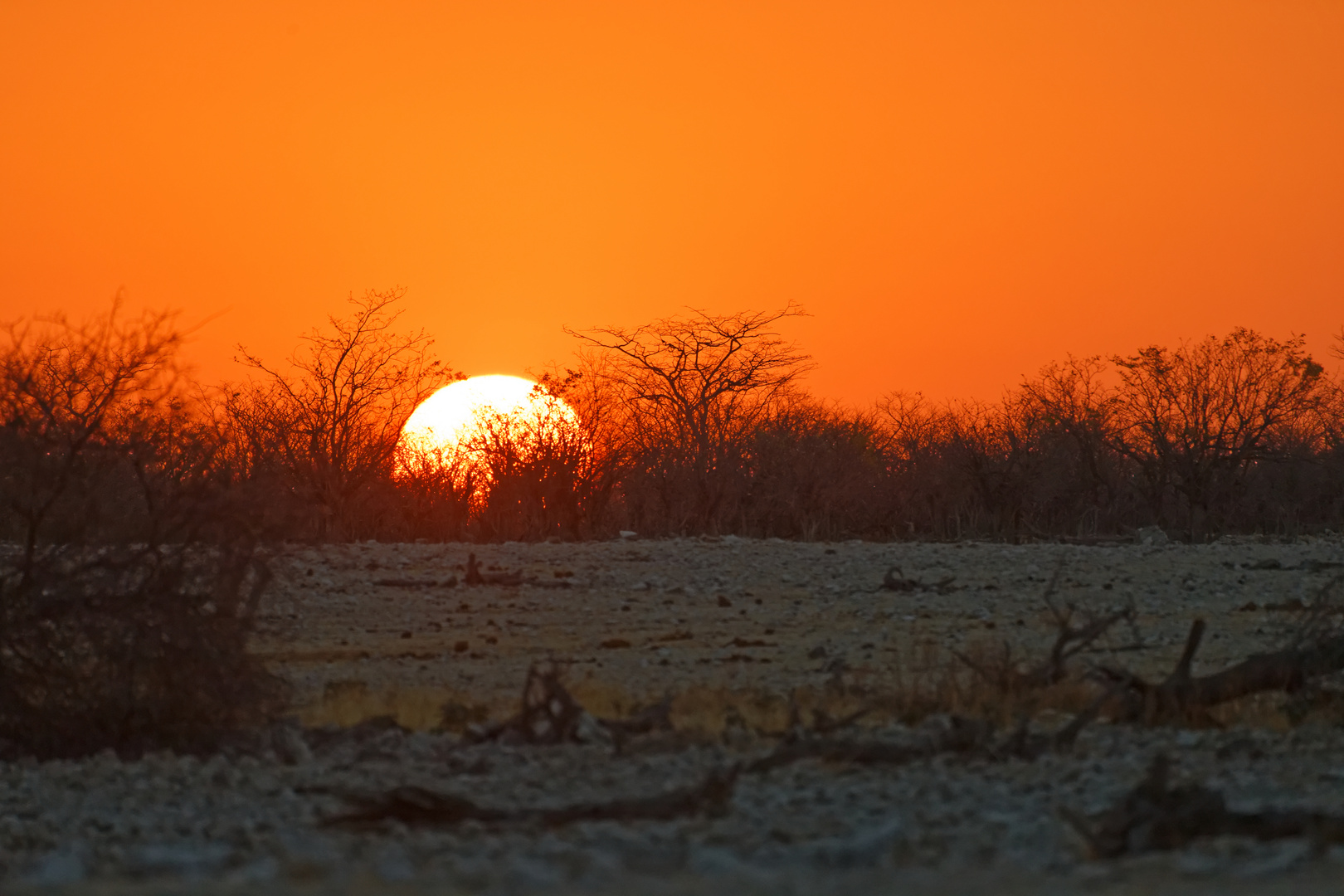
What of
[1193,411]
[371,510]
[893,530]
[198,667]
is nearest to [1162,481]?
[1193,411]

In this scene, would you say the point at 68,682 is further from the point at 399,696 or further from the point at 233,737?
the point at 399,696

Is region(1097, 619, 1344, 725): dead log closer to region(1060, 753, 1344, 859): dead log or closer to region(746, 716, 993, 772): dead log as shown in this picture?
region(746, 716, 993, 772): dead log

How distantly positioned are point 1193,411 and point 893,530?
37.4 feet

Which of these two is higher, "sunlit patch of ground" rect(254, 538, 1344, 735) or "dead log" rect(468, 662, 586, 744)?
"sunlit patch of ground" rect(254, 538, 1344, 735)

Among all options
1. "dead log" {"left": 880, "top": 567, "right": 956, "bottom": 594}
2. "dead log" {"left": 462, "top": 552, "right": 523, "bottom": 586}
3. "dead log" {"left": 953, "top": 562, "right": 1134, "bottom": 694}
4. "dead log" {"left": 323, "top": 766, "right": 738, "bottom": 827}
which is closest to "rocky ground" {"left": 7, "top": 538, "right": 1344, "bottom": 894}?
"dead log" {"left": 323, "top": 766, "right": 738, "bottom": 827}

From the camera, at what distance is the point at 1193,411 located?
128ft

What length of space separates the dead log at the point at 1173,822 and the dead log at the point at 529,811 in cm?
142

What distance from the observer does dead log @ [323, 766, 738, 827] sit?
6.16 meters

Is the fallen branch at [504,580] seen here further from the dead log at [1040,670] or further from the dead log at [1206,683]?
the dead log at [1206,683]

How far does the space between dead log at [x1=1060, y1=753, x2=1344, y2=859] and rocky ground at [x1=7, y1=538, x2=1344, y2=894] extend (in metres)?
0.09

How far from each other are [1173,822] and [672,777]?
2.39 meters

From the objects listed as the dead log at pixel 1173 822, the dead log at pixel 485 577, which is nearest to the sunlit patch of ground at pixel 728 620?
the dead log at pixel 485 577

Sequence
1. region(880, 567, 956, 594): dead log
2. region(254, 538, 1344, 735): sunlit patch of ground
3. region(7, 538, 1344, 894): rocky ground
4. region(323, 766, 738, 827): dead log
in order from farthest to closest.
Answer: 1. region(880, 567, 956, 594): dead log
2. region(254, 538, 1344, 735): sunlit patch of ground
3. region(323, 766, 738, 827): dead log
4. region(7, 538, 1344, 894): rocky ground

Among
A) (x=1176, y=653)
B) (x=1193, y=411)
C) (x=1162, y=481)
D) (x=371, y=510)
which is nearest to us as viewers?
(x=1176, y=653)
